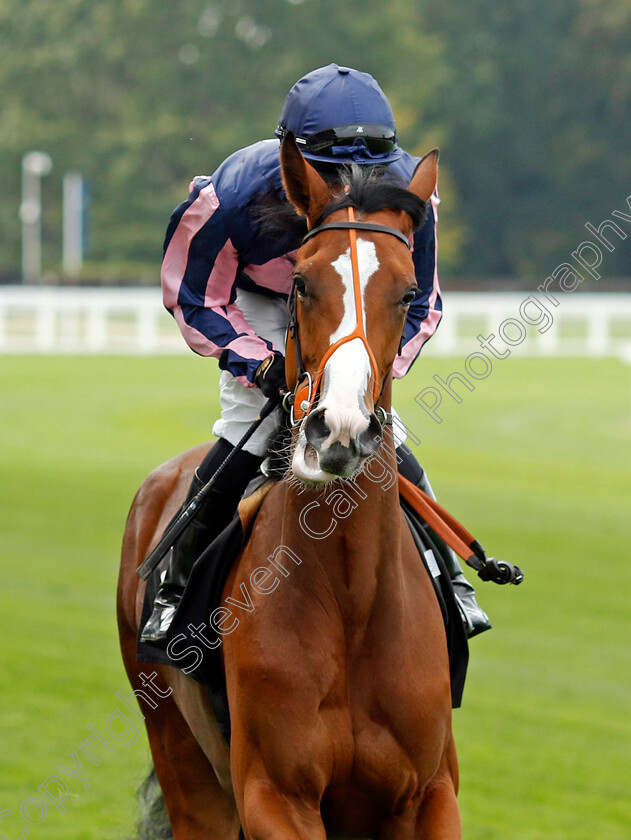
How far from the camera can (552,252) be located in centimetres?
4909

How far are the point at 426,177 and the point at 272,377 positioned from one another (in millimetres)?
673

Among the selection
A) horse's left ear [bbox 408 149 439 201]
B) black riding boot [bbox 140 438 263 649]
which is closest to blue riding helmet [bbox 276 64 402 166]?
horse's left ear [bbox 408 149 439 201]

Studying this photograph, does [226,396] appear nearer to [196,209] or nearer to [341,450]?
[196,209]

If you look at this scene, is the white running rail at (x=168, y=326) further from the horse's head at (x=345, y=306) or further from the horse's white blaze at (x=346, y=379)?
the horse's white blaze at (x=346, y=379)

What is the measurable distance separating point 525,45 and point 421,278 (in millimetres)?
51609

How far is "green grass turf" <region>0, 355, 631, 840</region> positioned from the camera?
6.02m

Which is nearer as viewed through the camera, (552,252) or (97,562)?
(97,562)

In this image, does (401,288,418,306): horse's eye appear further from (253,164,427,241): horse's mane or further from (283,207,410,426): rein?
(253,164,427,241): horse's mane

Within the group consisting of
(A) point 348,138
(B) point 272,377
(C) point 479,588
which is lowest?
(C) point 479,588

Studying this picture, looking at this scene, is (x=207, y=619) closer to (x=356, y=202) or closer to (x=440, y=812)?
(x=440, y=812)

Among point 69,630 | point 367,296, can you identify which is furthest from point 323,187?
point 69,630

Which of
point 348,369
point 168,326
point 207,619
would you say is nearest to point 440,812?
point 207,619

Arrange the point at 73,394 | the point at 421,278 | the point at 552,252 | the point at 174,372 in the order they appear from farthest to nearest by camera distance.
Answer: the point at 552,252, the point at 174,372, the point at 73,394, the point at 421,278

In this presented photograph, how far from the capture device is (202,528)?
3.98 meters
